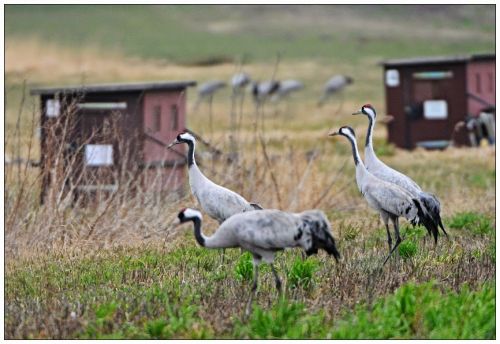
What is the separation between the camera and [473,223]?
1284cm

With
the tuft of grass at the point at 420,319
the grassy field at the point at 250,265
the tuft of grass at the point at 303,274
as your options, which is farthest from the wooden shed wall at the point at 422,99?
the tuft of grass at the point at 420,319

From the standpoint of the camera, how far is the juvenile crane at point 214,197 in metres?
10.1

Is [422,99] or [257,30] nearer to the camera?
[422,99]

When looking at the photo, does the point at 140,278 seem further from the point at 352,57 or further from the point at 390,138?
the point at 352,57

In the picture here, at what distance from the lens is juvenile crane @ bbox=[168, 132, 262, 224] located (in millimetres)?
10109

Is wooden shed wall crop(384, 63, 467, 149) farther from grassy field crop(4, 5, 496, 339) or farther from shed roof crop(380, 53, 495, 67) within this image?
grassy field crop(4, 5, 496, 339)

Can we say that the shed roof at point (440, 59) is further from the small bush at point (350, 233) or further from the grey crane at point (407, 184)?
the grey crane at point (407, 184)

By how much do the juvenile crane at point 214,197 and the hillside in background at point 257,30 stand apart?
33764 millimetres

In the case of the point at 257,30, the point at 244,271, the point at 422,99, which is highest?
the point at 257,30

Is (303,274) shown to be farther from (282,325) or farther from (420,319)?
(420,319)

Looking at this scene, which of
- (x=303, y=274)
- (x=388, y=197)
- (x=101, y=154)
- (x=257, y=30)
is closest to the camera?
(x=303, y=274)

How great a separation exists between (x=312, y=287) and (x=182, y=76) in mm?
31931

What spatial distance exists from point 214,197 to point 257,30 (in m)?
42.8

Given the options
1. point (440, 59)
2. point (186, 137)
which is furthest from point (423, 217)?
point (440, 59)
